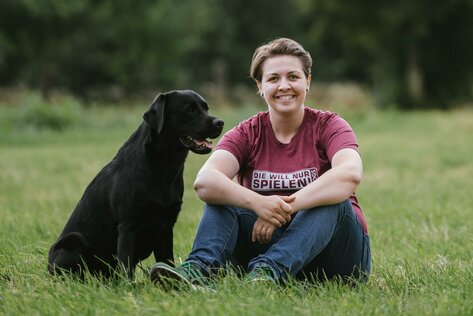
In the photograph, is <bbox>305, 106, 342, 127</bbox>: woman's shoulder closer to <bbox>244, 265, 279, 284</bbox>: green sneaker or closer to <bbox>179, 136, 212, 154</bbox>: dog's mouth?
<bbox>179, 136, 212, 154</bbox>: dog's mouth

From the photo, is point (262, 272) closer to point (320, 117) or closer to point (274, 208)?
point (274, 208)

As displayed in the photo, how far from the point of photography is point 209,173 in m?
3.82

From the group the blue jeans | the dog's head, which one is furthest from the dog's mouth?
the blue jeans

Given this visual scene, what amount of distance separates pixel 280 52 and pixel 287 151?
1.87 ft

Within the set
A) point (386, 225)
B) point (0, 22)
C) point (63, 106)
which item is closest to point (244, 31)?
point (0, 22)

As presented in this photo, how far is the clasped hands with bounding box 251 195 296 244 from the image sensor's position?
11.8 feet

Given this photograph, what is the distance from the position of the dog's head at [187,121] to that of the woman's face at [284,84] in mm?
469

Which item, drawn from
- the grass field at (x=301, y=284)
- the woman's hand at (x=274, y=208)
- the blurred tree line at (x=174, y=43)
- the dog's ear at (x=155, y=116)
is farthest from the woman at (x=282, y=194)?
the blurred tree line at (x=174, y=43)

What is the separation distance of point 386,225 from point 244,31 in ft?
149

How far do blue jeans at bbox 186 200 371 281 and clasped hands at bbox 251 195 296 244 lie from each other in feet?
0.18

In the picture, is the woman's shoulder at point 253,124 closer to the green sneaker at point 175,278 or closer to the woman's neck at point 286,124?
the woman's neck at point 286,124

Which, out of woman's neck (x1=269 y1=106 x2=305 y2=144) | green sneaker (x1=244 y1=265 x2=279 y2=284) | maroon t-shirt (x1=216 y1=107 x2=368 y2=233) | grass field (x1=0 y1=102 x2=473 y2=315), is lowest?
grass field (x1=0 y1=102 x2=473 y2=315)

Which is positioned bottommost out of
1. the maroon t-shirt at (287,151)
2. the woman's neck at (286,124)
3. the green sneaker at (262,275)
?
the green sneaker at (262,275)

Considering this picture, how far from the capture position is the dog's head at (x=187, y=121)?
4184mm
